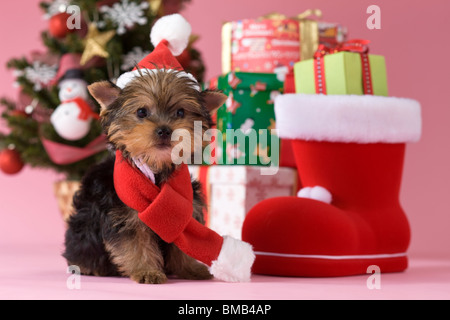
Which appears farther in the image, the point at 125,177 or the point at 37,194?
the point at 37,194

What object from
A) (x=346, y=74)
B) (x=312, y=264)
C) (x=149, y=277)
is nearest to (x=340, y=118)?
(x=346, y=74)

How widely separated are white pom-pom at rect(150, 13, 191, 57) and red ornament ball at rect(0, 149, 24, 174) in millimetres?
2152

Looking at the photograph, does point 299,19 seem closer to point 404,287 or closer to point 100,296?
point 404,287

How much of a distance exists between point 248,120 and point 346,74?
33.7 inches

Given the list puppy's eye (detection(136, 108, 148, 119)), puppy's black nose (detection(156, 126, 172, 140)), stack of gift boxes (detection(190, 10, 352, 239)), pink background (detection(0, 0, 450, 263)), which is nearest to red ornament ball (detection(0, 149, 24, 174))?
pink background (detection(0, 0, 450, 263))

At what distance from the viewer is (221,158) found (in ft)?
12.5

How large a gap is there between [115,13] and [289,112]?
6.03ft

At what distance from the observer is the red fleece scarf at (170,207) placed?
2324 mm

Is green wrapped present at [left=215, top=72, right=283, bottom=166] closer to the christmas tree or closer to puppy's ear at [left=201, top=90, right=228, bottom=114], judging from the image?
the christmas tree

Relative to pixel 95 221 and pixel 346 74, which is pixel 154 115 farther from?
pixel 346 74

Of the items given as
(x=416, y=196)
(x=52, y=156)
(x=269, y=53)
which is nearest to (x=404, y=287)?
(x=269, y=53)

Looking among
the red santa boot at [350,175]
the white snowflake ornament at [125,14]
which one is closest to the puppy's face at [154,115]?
the red santa boot at [350,175]

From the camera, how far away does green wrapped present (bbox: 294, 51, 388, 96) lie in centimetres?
306

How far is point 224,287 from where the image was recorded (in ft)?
7.68
